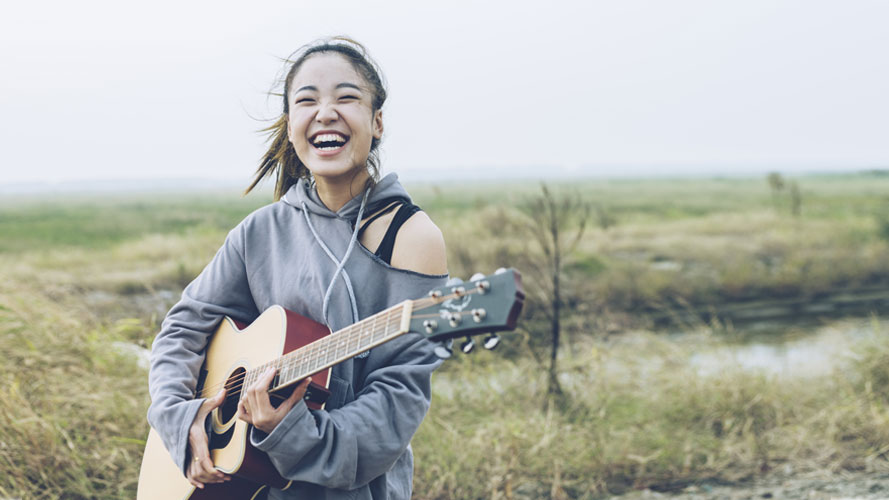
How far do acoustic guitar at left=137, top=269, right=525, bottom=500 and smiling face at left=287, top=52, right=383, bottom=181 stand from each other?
0.42 metres

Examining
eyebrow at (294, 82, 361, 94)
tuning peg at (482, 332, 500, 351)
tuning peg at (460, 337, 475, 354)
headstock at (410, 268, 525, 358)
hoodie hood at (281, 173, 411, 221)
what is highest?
eyebrow at (294, 82, 361, 94)

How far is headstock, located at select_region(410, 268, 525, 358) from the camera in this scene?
149 cm

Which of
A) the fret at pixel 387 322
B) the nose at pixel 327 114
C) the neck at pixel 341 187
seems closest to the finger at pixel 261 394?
the fret at pixel 387 322

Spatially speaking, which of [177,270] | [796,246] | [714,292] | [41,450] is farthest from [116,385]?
[796,246]

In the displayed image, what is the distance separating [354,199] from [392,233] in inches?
6.9

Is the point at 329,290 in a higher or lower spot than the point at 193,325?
higher

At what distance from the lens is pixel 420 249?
1.87 m

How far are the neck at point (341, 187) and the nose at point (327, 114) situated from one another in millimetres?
162

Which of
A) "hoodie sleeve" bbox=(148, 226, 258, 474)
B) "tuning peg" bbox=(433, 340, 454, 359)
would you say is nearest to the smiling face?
"hoodie sleeve" bbox=(148, 226, 258, 474)

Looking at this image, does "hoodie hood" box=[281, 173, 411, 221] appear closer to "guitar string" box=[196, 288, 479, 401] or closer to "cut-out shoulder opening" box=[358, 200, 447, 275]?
"cut-out shoulder opening" box=[358, 200, 447, 275]

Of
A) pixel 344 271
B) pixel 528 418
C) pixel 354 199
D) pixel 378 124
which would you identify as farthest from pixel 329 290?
pixel 528 418

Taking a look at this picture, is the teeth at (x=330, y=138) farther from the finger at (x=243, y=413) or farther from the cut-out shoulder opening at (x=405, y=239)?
the finger at (x=243, y=413)

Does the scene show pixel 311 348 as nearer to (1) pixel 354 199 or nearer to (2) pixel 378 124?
(1) pixel 354 199

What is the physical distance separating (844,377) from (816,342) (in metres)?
5.14
